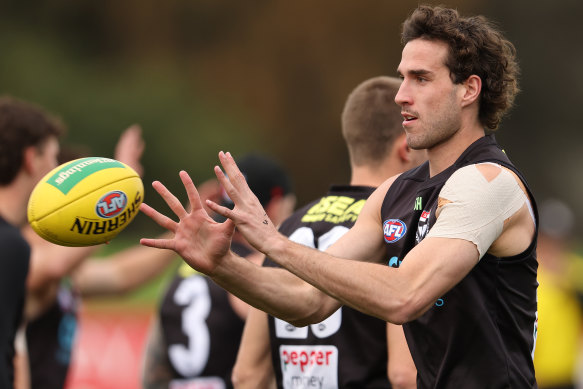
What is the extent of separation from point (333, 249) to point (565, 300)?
4.59 metres

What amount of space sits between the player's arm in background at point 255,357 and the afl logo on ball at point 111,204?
1.25m

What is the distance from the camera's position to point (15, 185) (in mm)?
6031

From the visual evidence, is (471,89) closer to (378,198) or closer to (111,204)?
(378,198)

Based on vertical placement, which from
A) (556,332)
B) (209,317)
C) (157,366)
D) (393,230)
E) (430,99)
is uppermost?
(430,99)

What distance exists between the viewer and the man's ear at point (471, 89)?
4.34m

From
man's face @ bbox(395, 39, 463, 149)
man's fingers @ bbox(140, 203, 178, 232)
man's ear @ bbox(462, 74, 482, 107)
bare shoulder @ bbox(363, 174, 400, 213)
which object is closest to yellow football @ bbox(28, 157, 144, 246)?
man's fingers @ bbox(140, 203, 178, 232)

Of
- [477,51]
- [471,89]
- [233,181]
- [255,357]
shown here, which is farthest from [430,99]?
[255,357]

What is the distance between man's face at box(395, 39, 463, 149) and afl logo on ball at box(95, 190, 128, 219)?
1.37 meters

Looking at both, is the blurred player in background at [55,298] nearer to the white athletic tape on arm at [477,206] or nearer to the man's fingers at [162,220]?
the man's fingers at [162,220]

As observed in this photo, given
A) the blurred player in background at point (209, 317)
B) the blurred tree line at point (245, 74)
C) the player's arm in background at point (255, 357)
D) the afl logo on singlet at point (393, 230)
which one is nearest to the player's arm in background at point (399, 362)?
the afl logo on singlet at point (393, 230)

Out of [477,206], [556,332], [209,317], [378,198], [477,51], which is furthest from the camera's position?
[556,332]

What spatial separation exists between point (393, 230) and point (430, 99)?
2.08 feet

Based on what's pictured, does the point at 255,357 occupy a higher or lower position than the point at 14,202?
lower

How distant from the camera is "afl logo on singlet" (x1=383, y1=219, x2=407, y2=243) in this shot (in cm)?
439
